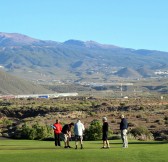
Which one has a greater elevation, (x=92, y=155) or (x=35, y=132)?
(x=35, y=132)

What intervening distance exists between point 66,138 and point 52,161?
672 cm

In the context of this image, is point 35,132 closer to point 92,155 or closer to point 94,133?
point 94,133

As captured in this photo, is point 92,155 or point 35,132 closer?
point 92,155

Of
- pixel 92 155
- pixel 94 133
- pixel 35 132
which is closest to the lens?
pixel 92 155

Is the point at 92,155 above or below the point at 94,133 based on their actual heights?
below

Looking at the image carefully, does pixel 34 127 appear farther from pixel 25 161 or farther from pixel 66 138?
pixel 25 161

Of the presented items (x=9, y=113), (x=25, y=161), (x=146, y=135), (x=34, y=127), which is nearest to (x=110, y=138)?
(x=146, y=135)

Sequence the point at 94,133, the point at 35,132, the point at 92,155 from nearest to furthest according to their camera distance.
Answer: the point at 92,155, the point at 94,133, the point at 35,132

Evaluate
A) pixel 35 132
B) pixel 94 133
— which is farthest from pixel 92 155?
pixel 35 132

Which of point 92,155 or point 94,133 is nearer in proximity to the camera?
point 92,155

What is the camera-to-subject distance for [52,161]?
2522 centimetres

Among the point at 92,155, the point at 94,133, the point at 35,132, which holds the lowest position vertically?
the point at 92,155

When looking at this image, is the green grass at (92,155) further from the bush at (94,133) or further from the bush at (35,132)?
the bush at (35,132)

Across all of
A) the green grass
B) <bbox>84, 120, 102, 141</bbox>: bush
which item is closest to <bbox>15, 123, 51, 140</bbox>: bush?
<bbox>84, 120, 102, 141</bbox>: bush
